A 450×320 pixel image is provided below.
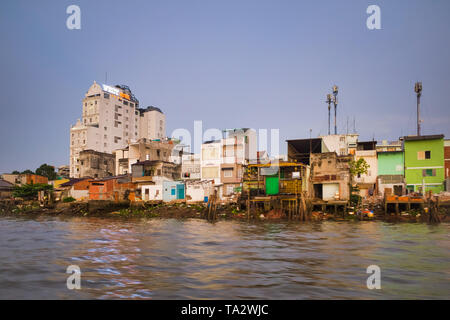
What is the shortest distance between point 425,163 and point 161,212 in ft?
105

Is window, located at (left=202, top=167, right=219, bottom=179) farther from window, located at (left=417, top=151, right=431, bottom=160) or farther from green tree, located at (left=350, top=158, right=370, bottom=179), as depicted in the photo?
window, located at (left=417, top=151, right=431, bottom=160)

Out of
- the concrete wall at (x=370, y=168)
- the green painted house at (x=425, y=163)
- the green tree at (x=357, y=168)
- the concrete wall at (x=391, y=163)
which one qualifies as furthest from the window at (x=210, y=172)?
the green painted house at (x=425, y=163)

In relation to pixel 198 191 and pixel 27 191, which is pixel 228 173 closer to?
pixel 198 191

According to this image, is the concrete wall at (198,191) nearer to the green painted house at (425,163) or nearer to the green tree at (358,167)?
the green tree at (358,167)

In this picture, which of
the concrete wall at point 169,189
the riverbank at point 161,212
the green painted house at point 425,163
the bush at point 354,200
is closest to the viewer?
the riverbank at point 161,212

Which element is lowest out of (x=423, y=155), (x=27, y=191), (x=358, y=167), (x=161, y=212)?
(x=161, y=212)

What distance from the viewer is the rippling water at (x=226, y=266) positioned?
31.3 ft

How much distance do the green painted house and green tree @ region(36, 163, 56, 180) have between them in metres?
74.1

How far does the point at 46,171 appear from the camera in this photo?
270 feet

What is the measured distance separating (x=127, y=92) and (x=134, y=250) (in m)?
82.8

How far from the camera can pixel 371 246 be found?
56.2 feet

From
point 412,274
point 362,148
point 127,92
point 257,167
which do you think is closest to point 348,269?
point 412,274

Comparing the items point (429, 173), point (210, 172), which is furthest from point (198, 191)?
point (429, 173)

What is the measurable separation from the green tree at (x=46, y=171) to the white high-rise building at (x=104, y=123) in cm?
479
